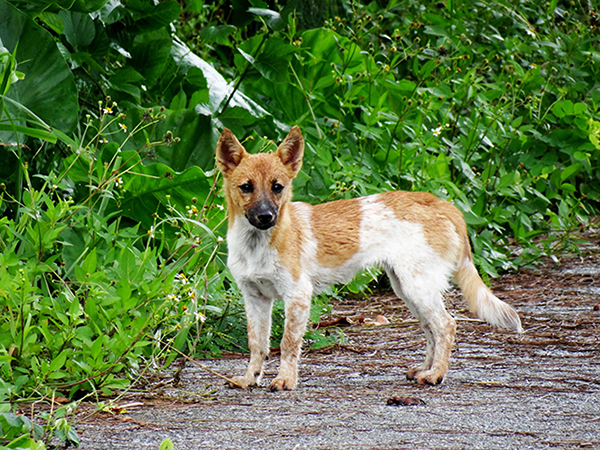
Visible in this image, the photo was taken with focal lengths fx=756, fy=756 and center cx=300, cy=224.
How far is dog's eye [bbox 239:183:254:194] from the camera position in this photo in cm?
324

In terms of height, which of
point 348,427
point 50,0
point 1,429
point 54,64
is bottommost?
point 348,427

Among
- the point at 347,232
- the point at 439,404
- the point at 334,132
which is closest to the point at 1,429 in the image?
the point at 439,404

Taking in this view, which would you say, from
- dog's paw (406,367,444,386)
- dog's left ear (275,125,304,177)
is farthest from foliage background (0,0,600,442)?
dog's paw (406,367,444,386)

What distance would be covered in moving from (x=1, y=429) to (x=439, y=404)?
153 cm

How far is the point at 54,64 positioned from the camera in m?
4.15

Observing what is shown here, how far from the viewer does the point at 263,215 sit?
3090 mm

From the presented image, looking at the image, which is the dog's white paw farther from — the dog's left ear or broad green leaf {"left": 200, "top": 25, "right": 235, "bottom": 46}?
broad green leaf {"left": 200, "top": 25, "right": 235, "bottom": 46}

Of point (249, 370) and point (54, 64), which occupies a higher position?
point (54, 64)

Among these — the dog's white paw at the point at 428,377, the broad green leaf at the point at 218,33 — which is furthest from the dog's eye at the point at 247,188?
the broad green leaf at the point at 218,33

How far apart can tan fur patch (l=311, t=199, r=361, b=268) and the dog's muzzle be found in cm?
45

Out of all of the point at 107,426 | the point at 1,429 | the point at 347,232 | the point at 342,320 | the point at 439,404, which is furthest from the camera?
the point at 342,320

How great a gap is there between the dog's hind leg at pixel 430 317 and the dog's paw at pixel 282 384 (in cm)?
53

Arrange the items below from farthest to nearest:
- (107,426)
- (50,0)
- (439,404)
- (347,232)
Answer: (50,0) < (347,232) < (439,404) < (107,426)

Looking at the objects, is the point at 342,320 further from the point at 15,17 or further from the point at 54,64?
the point at 15,17
